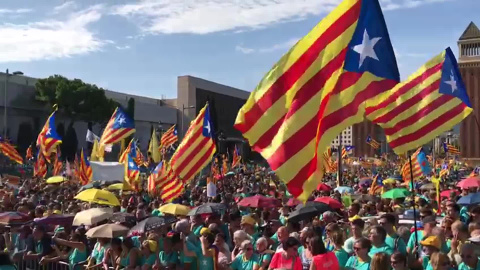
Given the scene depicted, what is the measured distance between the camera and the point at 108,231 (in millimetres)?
8430

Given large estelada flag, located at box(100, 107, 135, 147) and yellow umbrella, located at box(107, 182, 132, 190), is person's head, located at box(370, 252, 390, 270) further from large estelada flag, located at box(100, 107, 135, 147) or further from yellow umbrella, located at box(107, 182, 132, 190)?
large estelada flag, located at box(100, 107, 135, 147)

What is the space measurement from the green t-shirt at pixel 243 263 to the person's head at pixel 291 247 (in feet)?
2.77

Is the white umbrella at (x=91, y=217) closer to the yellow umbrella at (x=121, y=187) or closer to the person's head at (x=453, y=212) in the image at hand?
the person's head at (x=453, y=212)

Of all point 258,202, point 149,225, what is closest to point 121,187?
point 258,202

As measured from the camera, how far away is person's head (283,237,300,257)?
237 inches

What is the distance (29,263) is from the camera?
9.68 metres

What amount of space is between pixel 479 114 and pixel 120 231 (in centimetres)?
7600

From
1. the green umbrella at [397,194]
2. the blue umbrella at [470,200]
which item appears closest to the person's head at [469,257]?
the blue umbrella at [470,200]

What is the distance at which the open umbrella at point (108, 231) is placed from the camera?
8.34 m

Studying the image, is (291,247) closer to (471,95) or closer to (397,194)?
(397,194)

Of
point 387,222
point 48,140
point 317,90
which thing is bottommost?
point 387,222

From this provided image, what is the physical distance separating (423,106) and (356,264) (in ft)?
13.0

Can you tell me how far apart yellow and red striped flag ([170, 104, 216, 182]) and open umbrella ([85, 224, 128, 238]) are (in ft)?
Answer: 14.9

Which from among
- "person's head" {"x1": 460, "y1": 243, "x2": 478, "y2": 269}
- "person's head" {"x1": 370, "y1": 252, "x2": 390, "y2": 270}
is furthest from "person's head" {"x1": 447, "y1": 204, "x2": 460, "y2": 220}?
"person's head" {"x1": 370, "y1": 252, "x2": 390, "y2": 270}
